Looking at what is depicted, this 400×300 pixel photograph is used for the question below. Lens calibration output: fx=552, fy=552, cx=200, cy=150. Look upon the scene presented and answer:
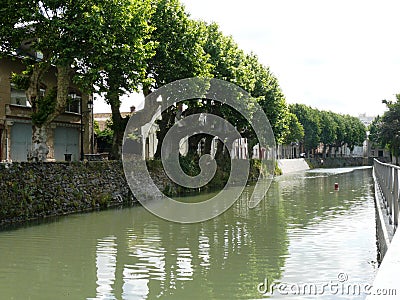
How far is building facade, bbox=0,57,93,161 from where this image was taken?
30.5 m

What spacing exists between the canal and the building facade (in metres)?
11.5

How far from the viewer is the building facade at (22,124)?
100 ft

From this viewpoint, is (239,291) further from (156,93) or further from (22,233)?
(156,93)

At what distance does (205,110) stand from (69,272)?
25.5 metres

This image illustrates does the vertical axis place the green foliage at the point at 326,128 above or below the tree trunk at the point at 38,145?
above

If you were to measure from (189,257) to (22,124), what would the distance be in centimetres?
2196

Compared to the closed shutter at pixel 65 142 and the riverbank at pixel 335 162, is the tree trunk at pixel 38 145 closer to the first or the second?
the closed shutter at pixel 65 142

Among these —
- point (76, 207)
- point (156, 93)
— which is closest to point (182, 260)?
point (76, 207)

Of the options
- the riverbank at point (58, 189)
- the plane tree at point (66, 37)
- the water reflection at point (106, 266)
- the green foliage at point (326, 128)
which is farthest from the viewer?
the green foliage at point (326, 128)

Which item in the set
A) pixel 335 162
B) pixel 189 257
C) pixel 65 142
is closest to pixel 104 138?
pixel 65 142

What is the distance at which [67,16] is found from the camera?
21.2m

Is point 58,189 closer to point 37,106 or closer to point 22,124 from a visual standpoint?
point 37,106

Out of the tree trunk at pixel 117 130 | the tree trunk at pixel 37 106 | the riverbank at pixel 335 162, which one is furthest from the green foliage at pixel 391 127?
the tree trunk at pixel 37 106

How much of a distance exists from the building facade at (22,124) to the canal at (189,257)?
37.8 ft
